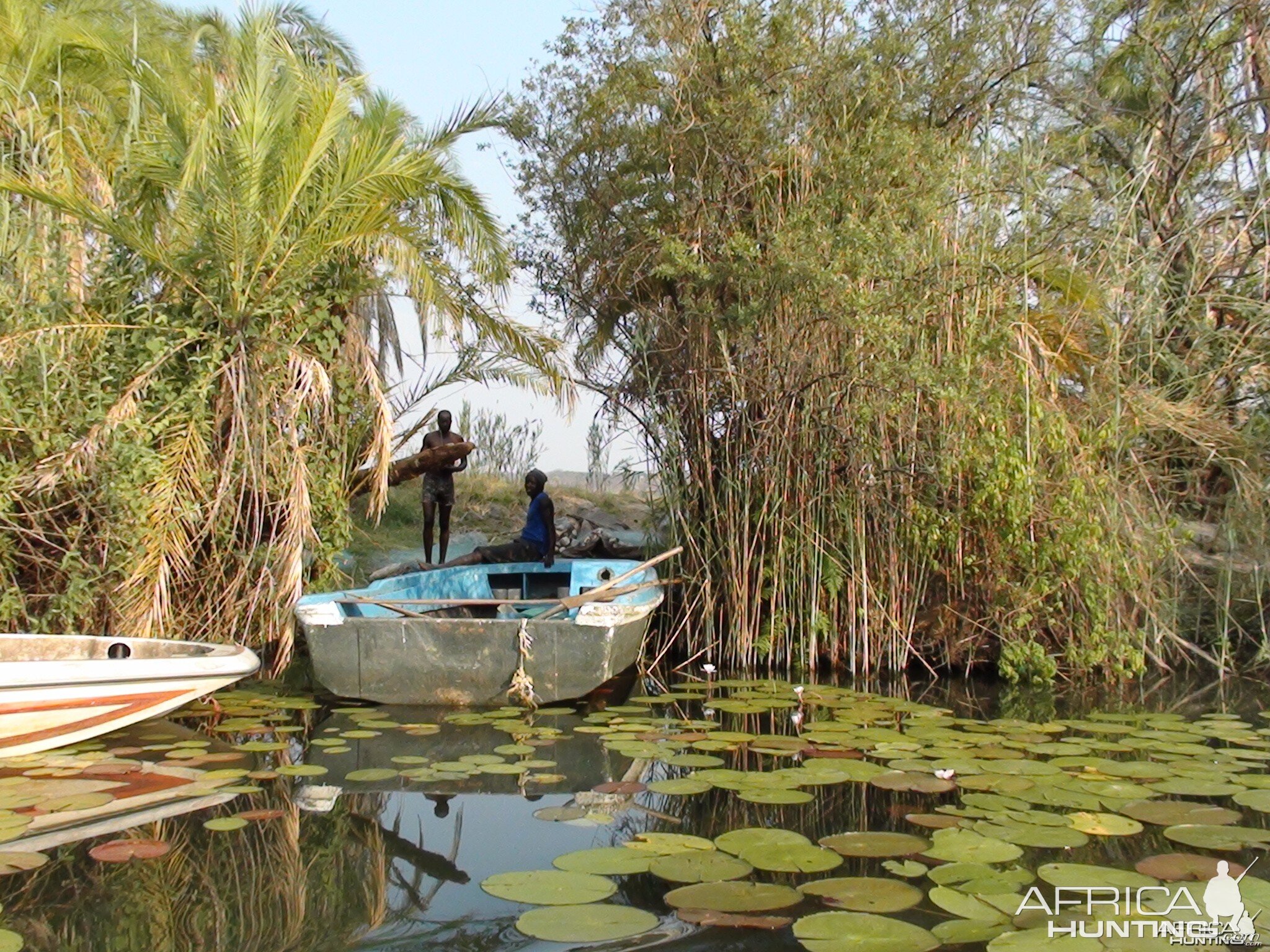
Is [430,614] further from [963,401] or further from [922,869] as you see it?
[922,869]

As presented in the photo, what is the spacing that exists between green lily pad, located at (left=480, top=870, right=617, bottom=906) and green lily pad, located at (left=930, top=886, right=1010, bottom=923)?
0.97 m

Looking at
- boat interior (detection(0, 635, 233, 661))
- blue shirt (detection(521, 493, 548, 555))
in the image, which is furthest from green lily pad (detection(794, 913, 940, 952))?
blue shirt (detection(521, 493, 548, 555))

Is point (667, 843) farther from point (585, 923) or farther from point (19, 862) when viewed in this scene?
point (19, 862)

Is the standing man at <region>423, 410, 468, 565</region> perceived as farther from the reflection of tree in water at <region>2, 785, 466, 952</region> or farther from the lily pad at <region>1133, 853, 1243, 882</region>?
A: the lily pad at <region>1133, 853, 1243, 882</region>

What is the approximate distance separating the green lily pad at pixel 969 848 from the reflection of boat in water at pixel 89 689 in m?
3.52

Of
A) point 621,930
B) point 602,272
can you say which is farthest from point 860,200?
point 621,930

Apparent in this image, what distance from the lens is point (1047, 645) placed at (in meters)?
7.96

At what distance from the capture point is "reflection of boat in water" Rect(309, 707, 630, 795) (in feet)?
15.5

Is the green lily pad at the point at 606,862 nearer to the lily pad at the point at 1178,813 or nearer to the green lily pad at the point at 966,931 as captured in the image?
the green lily pad at the point at 966,931

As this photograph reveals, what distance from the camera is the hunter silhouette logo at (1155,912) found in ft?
9.80

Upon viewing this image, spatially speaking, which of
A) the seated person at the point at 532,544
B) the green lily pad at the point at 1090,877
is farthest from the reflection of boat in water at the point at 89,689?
the green lily pad at the point at 1090,877

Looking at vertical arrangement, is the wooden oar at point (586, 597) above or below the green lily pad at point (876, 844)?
above

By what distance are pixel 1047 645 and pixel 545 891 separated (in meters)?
5.72

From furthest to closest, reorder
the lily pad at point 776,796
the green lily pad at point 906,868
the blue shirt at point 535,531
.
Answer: the blue shirt at point 535,531, the lily pad at point 776,796, the green lily pad at point 906,868
